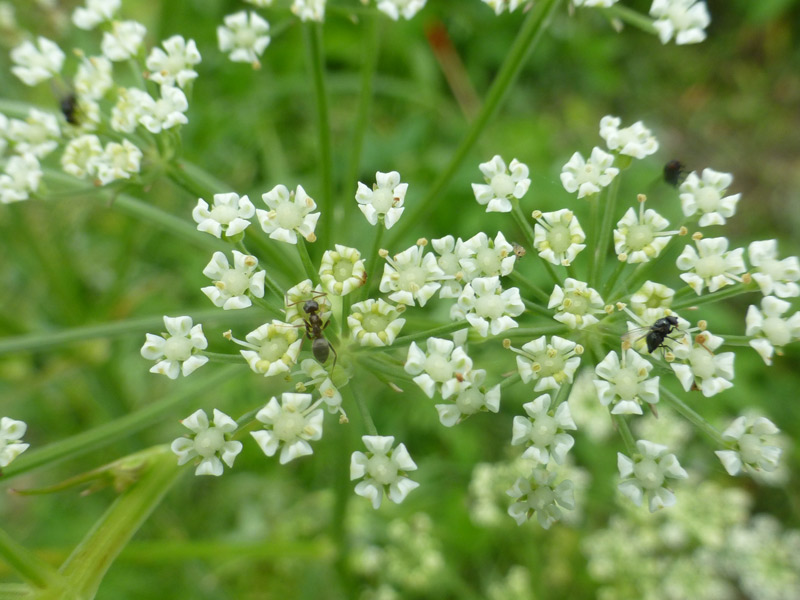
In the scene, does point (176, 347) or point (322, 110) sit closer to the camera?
point (176, 347)

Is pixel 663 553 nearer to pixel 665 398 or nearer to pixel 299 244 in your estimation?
pixel 665 398

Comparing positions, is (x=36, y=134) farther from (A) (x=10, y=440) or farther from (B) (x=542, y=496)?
(B) (x=542, y=496)

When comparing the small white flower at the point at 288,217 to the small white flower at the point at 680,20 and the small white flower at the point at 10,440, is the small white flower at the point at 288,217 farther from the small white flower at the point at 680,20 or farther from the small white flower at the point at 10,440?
the small white flower at the point at 680,20

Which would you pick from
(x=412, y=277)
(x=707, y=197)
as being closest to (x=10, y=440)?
(x=412, y=277)

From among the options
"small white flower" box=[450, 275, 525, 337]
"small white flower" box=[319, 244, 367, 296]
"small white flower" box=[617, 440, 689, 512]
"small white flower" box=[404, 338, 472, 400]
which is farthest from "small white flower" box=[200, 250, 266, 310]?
"small white flower" box=[617, 440, 689, 512]

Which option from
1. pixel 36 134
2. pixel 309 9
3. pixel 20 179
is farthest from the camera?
pixel 36 134

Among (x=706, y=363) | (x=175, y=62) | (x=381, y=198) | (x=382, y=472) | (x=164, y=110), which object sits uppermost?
(x=175, y=62)

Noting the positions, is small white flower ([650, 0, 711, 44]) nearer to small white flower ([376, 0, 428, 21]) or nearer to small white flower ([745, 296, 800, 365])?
small white flower ([376, 0, 428, 21])

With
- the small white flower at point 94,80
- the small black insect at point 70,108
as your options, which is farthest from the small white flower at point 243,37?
the small black insect at point 70,108
